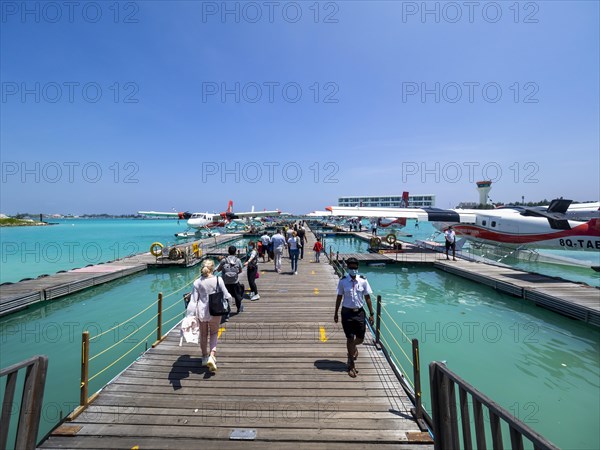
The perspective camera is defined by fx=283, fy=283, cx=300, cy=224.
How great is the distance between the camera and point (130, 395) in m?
4.59

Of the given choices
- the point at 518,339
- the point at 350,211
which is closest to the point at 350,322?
the point at 518,339

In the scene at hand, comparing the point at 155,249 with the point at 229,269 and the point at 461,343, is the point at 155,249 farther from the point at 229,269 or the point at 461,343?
the point at 461,343

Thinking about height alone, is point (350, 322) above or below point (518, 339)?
above

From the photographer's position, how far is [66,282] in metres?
14.7

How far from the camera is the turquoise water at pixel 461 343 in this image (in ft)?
20.2

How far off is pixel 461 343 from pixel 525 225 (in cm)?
1877

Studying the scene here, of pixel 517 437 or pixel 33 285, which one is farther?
pixel 33 285

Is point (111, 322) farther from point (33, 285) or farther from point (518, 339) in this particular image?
point (518, 339)

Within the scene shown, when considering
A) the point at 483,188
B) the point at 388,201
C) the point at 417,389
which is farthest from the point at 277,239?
the point at 388,201

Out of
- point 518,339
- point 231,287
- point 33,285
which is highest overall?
point 231,287

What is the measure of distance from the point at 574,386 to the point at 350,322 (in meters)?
6.48

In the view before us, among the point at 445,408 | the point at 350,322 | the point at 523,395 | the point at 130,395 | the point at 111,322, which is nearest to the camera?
the point at 445,408

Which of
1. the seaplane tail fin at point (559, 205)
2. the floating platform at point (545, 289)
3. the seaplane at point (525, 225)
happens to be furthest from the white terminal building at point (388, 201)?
the floating platform at point (545, 289)

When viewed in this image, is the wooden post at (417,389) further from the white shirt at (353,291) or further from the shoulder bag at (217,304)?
the shoulder bag at (217,304)
